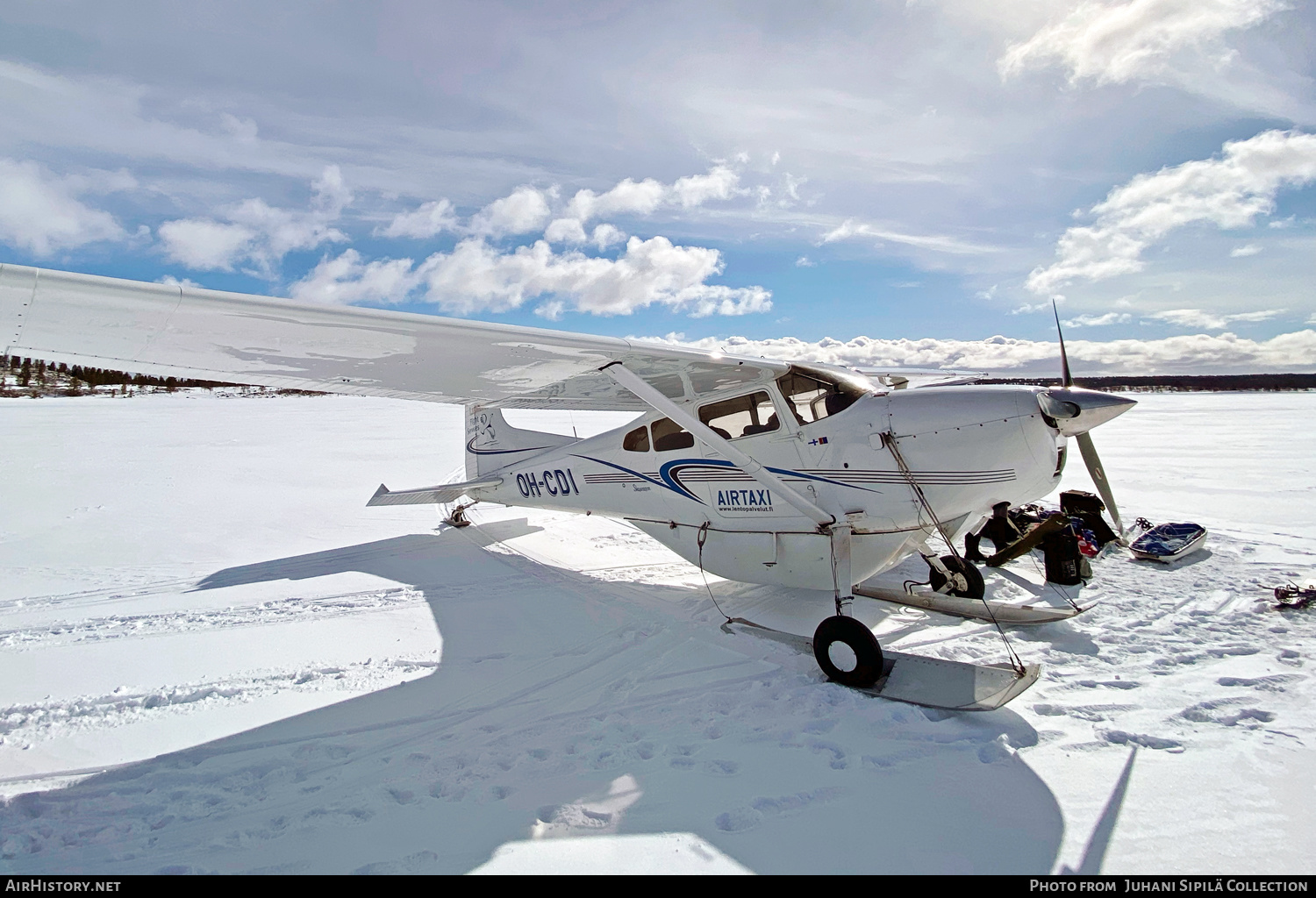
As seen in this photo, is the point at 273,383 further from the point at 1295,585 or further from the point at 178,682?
the point at 1295,585

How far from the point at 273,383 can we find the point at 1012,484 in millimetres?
5981

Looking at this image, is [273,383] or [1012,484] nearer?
[1012,484]

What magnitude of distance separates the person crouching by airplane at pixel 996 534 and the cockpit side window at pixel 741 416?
3186mm

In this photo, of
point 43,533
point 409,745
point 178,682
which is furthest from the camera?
point 43,533

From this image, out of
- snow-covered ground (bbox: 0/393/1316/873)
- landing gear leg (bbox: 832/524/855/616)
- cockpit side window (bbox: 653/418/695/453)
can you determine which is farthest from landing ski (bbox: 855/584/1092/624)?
cockpit side window (bbox: 653/418/695/453)

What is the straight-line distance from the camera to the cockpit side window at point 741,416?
17.2 ft

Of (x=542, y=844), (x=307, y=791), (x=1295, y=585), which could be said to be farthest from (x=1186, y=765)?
(x=307, y=791)

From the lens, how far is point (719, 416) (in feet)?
17.9

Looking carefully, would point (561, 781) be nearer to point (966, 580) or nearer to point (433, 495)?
point (966, 580)

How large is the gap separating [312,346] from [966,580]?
234 inches

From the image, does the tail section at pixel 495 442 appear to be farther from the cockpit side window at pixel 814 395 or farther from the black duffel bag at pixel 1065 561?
the black duffel bag at pixel 1065 561

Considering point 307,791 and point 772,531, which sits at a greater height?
point 772,531

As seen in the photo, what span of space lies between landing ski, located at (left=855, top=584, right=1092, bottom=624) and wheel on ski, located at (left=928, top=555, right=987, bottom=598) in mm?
67
